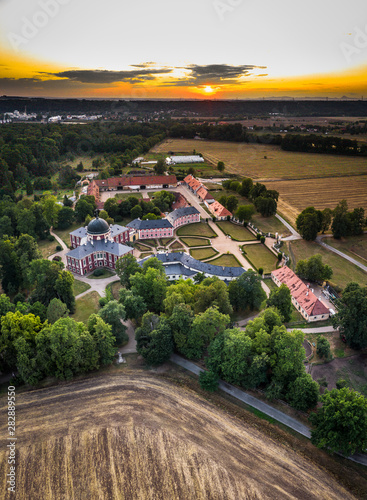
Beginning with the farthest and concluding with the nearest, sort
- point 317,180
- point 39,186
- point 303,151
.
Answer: point 303,151 < point 317,180 < point 39,186

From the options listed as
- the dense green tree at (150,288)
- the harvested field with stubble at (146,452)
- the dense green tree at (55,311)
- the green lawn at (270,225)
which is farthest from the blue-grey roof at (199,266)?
the green lawn at (270,225)

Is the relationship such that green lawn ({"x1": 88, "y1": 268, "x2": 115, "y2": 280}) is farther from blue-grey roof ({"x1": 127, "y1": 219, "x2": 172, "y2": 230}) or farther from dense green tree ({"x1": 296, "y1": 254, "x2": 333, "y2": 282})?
dense green tree ({"x1": 296, "y1": 254, "x2": 333, "y2": 282})

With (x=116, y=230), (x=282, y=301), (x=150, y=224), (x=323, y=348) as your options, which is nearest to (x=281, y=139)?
(x=150, y=224)

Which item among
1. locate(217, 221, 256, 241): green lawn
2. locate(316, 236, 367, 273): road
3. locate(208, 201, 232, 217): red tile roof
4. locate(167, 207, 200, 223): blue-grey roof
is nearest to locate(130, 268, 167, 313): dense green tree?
locate(217, 221, 256, 241): green lawn

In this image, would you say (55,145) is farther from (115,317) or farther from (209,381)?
(209,381)

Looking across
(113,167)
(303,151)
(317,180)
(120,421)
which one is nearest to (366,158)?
(303,151)

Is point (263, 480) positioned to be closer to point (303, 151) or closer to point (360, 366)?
point (360, 366)
